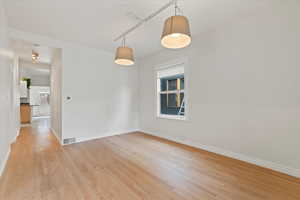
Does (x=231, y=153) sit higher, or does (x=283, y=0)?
(x=283, y=0)

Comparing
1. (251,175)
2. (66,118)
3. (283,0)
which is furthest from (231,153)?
(66,118)

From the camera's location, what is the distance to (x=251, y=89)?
2.32 metres

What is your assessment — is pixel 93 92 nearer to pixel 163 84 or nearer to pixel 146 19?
pixel 163 84

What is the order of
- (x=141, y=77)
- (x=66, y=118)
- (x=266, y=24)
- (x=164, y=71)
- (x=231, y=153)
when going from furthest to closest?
(x=141, y=77) < (x=164, y=71) < (x=66, y=118) < (x=231, y=153) < (x=266, y=24)

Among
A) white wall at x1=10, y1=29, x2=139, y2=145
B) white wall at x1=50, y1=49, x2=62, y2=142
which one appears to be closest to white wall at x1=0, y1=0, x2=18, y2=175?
white wall at x1=10, y1=29, x2=139, y2=145

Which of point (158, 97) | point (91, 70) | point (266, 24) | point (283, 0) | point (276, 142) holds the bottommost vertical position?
point (276, 142)

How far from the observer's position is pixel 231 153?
2.56m

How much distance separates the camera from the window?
12.3 feet

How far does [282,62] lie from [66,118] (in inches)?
177

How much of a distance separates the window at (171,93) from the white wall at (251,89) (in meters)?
0.50

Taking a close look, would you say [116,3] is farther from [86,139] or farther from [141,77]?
[86,139]

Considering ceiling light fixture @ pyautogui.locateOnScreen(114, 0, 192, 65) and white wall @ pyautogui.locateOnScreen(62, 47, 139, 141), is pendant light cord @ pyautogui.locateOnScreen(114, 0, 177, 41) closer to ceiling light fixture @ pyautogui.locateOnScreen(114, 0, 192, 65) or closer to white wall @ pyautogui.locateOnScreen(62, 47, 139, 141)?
ceiling light fixture @ pyautogui.locateOnScreen(114, 0, 192, 65)

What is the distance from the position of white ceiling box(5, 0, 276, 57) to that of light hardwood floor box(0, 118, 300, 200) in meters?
2.63

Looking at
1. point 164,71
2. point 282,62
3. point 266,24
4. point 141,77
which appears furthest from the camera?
point 141,77
